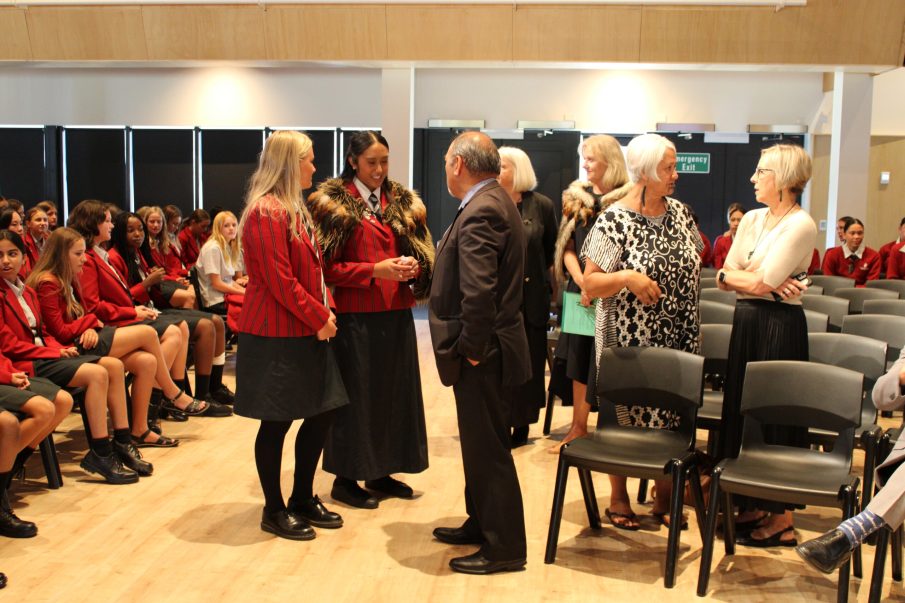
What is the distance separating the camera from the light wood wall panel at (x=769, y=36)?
9.05 meters

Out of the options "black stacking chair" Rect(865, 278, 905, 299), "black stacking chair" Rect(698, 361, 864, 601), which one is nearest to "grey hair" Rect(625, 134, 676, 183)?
"black stacking chair" Rect(698, 361, 864, 601)

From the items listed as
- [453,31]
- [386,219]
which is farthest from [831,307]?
[453,31]

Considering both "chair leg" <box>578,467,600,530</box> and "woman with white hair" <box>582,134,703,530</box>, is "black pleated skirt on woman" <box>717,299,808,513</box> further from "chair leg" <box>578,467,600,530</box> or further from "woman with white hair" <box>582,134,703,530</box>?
"chair leg" <box>578,467,600,530</box>

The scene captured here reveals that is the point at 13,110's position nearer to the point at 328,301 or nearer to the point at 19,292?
the point at 19,292

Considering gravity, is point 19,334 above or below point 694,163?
below

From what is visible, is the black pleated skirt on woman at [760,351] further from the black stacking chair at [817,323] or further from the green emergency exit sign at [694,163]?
the green emergency exit sign at [694,163]

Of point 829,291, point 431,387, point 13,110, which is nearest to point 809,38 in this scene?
point 829,291

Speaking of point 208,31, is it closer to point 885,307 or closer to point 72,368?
point 72,368

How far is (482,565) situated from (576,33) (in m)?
6.96

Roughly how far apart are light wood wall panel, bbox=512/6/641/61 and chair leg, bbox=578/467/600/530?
6.32 meters

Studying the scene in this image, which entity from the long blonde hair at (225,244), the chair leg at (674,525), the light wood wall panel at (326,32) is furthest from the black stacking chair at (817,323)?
the light wood wall panel at (326,32)

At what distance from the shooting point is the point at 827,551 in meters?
3.01

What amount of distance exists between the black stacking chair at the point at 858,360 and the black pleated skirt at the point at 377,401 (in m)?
1.77

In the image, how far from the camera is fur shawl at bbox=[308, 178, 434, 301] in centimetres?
399
